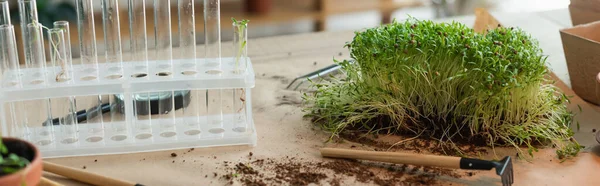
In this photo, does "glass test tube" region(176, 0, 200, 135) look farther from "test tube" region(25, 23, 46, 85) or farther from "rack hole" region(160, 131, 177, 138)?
"test tube" region(25, 23, 46, 85)

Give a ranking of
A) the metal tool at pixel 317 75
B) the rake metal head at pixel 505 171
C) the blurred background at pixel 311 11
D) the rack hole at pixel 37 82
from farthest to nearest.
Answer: the blurred background at pixel 311 11 < the metal tool at pixel 317 75 < the rack hole at pixel 37 82 < the rake metal head at pixel 505 171

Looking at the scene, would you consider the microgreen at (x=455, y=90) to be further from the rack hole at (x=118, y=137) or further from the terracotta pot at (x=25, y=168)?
the terracotta pot at (x=25, y=168)

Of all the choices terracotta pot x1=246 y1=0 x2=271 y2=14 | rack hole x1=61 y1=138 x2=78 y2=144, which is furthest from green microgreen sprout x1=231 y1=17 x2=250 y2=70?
terracotta pot x1=246 y1=0 x2=271 y2=14

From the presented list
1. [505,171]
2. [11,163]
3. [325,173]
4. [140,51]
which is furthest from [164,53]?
[505,171]

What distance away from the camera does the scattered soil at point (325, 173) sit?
1.25 meters

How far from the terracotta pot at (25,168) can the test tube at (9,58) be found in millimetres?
354

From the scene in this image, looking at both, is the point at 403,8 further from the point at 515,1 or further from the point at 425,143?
the point at 425,143

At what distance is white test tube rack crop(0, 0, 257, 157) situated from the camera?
1291mm

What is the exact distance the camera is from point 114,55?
4.57 feet

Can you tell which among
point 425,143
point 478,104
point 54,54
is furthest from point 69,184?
point 478,104

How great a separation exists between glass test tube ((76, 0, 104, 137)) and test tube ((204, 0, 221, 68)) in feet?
0.73

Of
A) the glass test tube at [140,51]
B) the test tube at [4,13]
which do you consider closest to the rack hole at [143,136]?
the glass test tube at [140,51]

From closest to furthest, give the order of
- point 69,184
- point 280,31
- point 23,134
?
1. point 69,184
2. point 23,134
3. point 280,31

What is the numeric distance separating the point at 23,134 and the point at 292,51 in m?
0.87
